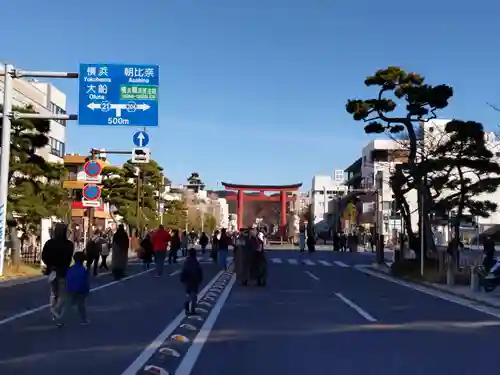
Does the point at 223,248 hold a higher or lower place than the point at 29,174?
lower

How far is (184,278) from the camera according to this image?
1310 centimetres

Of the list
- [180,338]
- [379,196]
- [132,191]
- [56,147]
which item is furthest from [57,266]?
[56,147]

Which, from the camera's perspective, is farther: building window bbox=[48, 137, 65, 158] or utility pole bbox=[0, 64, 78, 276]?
building window bbox=[48, 137, 65, 158]

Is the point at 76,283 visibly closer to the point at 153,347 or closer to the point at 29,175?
the point at 153,347

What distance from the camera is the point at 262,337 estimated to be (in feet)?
34.8

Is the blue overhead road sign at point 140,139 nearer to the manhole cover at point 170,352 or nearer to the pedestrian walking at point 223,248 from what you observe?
the pedestrian walking at point 223,248

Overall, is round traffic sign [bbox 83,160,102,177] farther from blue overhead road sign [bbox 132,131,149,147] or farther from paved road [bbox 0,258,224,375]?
paved road [bbox 0,258,224,375]

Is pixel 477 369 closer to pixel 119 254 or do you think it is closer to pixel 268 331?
pixel 268 331

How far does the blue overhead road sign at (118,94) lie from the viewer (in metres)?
21.7

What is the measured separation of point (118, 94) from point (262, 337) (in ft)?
43.2

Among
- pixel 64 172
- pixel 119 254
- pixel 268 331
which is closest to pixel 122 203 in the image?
pixel 64 172

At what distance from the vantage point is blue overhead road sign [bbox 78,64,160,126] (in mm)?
21672

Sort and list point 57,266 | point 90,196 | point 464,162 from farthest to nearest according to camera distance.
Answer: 1. point 90,196
2. point 464,162
3. point 57,266

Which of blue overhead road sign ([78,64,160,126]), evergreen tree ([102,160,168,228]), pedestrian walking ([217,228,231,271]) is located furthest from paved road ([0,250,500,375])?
evergreen tree ([102,160,168,228])
